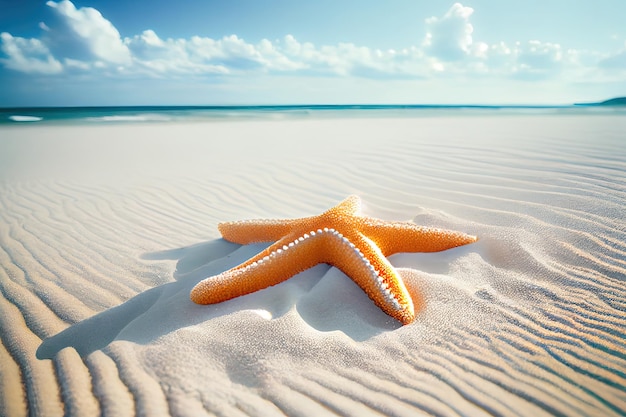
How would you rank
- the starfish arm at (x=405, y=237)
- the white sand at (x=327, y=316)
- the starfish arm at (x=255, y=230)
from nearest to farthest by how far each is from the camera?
the white sand at (x=327, y=316) < the starfish arm at (x=405, y=237) < the starfish arm at (x=255, y=230)

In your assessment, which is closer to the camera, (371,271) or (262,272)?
(371,271)

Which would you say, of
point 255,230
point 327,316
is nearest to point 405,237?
point 327,316

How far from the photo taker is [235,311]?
211cm

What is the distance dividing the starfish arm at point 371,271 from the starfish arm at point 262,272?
0.13m

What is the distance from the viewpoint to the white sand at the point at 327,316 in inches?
63.2

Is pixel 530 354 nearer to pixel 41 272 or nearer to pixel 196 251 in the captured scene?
pixel 196 251

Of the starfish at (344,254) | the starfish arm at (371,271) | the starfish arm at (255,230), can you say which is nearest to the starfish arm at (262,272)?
the starfish at (344,254)

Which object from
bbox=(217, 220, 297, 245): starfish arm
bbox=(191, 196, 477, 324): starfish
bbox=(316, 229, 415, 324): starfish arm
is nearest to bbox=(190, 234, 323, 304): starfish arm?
bbox=(191, 196, 477, 324): starfish

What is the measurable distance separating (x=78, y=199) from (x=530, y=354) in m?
5.04

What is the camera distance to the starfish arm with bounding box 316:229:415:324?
78.1 inches

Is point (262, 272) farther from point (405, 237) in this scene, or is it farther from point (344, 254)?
point (405, 237)

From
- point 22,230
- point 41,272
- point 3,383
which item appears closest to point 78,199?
point 22,230

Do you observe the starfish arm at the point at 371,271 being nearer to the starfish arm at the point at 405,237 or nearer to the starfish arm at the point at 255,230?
the starfish arm at the point at 405,237

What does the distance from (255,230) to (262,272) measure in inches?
26.3
